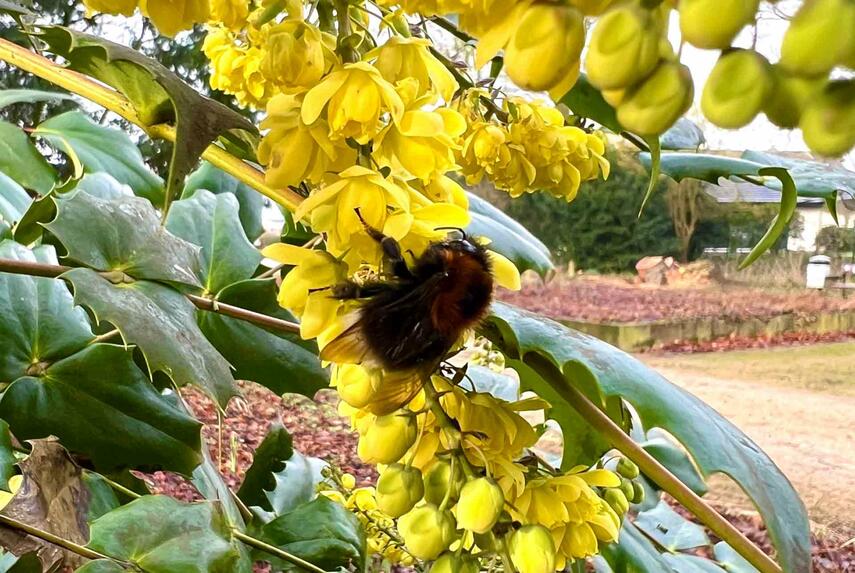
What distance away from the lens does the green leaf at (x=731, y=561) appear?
1028 millimetres

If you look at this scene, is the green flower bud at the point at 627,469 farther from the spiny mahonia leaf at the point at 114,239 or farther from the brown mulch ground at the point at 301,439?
the brown mulch ground at the point at 301,439

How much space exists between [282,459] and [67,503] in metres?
0.39

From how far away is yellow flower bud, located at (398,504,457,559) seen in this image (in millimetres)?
394

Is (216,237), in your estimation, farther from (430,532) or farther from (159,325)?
(430,532)

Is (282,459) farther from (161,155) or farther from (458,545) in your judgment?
(161,155)

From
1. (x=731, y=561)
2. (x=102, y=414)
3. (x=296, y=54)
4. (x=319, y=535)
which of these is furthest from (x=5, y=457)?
(x=731, y=561)

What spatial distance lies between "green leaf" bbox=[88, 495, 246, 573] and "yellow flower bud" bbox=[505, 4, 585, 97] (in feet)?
1.33

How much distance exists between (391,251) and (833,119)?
269 millimetres

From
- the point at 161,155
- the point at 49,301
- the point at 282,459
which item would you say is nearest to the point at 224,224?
the point at 49,301

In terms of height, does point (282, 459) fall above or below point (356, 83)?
below

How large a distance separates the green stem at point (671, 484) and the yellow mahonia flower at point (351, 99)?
0.16 metres

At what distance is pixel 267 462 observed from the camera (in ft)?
3.03

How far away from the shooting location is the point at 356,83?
338 millimetres

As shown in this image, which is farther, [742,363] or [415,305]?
[742,363]
